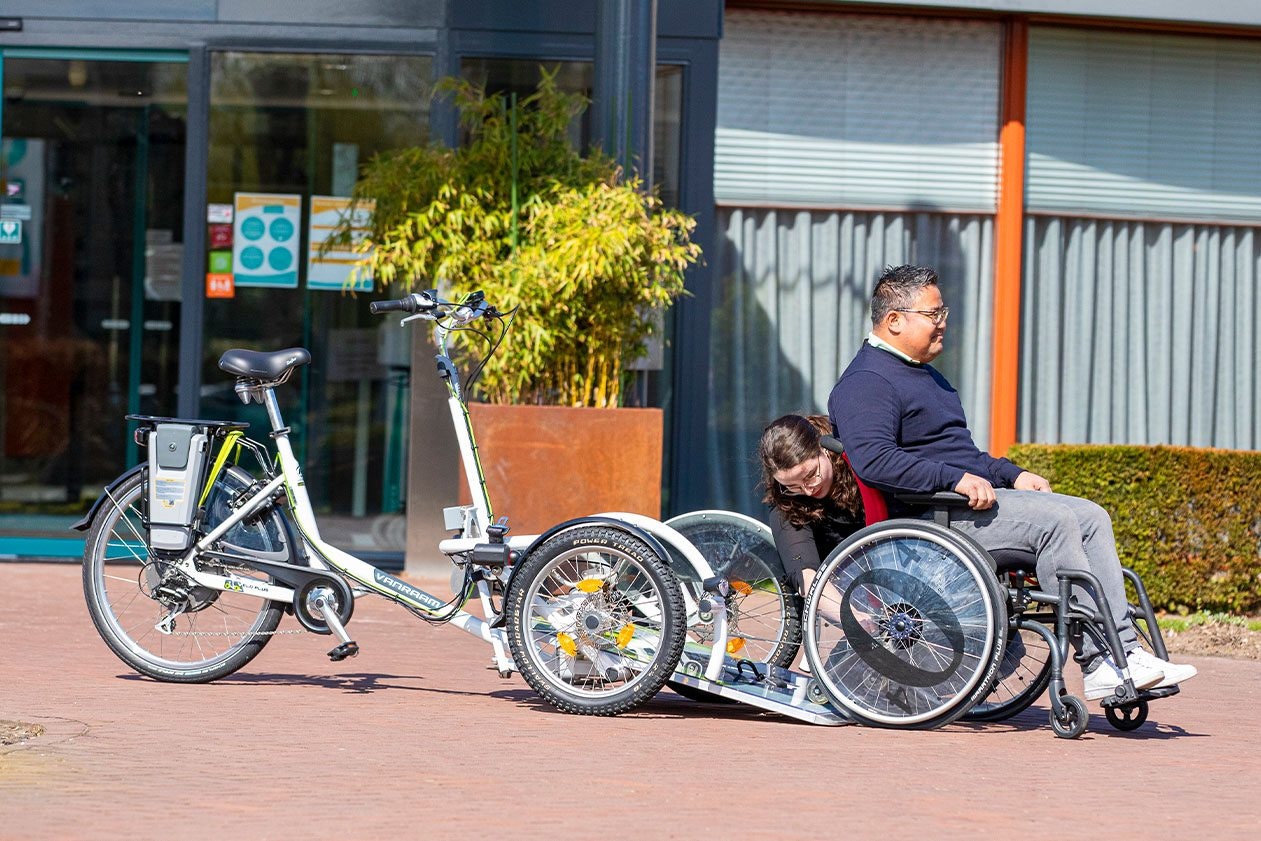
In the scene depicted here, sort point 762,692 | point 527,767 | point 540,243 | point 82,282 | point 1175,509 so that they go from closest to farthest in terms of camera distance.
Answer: point 527,767 < point 762,692 < point 540,243 < point 1175,509 < point 82,282

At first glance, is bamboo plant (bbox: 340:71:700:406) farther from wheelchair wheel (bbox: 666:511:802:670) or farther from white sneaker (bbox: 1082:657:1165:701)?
white sneaker (bbox: 1082:657:1165:701)

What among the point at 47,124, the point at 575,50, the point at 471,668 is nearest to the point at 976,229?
the point at 575,50

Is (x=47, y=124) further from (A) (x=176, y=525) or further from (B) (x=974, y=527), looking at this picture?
(B) (x=974, y=527)

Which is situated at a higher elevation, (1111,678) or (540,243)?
(540,243)

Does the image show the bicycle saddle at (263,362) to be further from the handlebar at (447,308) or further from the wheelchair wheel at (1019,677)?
the wheelchair wheel at (1019,677)

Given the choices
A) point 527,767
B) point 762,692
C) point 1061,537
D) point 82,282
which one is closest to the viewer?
point 527,767

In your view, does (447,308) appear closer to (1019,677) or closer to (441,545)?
(441,545)

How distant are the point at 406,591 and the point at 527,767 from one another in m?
1.29

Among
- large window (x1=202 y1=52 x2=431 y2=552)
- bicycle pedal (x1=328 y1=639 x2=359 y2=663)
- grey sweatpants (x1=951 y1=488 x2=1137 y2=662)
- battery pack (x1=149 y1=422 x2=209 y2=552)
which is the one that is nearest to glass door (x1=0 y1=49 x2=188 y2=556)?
large window (x1=202 y1=52 x2=431 y2=552)

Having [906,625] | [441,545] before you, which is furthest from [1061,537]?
[441,545]

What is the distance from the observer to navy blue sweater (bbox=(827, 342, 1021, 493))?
17.3ft

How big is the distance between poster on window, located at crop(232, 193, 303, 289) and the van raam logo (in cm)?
433

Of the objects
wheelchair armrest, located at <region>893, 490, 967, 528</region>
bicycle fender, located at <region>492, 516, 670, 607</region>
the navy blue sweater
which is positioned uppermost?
the navy blue sweater

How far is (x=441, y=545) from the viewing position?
554 cm
